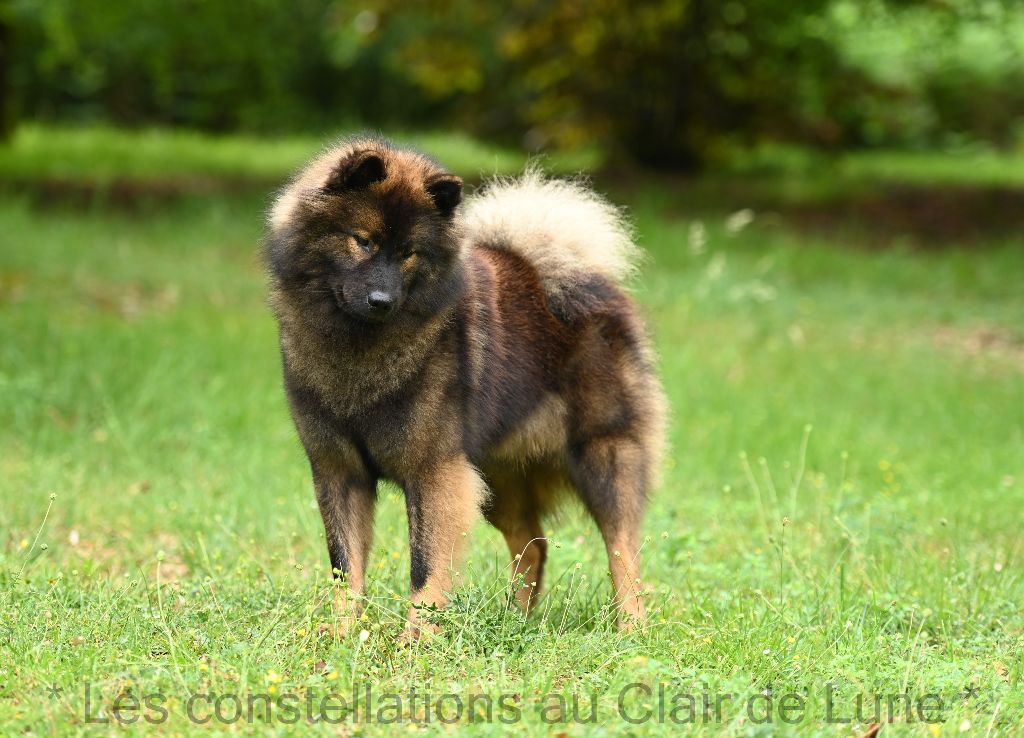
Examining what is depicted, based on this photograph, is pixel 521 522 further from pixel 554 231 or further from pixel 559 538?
pixel 554 231

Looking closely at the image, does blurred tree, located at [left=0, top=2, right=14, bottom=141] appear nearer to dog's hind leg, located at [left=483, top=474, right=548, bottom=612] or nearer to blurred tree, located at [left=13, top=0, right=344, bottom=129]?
blurred tree, located at [left=13, top=0, right=344, bottom=129]

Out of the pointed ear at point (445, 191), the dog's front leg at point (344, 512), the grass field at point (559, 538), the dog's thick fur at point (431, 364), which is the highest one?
the pointed ear at point (445, 191)

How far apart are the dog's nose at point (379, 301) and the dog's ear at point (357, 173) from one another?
418 mm

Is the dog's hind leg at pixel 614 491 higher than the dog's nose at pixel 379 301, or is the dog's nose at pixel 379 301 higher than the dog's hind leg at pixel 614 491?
the dog's nose at pixel 379 301

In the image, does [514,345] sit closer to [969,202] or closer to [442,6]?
[442,6]

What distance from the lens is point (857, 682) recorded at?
397 cm

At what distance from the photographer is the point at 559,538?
20.0 feet

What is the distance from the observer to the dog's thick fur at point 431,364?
14.6ft

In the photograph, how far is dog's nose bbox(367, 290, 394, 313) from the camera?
4.30 m

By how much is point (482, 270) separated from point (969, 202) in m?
13.9

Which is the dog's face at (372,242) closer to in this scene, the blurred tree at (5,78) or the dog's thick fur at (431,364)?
the dog's thick fur at (431,364)

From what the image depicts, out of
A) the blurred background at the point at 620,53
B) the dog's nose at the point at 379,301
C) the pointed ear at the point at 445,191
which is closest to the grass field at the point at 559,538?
the dog's nose at the point at 379,301

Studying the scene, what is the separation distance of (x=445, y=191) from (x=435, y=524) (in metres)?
1.21

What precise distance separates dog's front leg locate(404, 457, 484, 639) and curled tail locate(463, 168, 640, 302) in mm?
981
